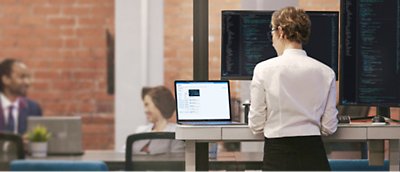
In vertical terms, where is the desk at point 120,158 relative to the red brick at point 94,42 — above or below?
below

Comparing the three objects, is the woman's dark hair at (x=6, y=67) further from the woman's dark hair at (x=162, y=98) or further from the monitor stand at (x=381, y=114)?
the monitor stand at (x=381, y=114)

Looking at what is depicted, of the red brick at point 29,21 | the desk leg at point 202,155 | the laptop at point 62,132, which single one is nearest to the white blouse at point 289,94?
the desk leg at point 202,155

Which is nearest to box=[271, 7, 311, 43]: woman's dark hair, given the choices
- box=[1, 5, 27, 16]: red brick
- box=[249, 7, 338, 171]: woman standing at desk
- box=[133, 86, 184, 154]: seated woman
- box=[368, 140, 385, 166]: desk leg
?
box=[249, 7, 338, 171]: woman standing at desk

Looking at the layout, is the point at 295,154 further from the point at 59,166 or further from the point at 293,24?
the point at 59,166

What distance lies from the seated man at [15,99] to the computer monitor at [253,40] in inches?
82.5

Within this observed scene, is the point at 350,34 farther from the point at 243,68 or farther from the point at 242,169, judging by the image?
the point at 242,169

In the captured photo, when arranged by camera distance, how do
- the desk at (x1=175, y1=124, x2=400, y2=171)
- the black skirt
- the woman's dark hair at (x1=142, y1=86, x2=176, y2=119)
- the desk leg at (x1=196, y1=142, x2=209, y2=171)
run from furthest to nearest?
the woman's dark hair at (x1=142, y1=86, x2=176, y2=119) → the desk leg at (x1=196, y1=142, x2=209, y2=171) → the desk at (x1=175, y1=124, x2=400, y2=171) → the black skirt

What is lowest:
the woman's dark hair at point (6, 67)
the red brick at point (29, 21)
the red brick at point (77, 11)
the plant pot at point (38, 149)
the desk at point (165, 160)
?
the desk at point (165, 160)

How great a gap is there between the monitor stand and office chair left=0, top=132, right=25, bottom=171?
96.2 inches

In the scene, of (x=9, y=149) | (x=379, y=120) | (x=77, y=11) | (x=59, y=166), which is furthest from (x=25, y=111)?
(x=379, y=120)

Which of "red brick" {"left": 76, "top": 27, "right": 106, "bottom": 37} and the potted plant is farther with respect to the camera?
"red brick" {"left": 76, "top": 27, "right": 106, "bottom": 37}

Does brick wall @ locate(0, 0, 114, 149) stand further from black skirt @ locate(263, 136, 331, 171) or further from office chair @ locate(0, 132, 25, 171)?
black skirt @ locate(263, 136, 331, 171)

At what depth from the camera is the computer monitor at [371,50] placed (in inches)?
209

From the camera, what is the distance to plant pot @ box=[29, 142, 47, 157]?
6.78 meters
